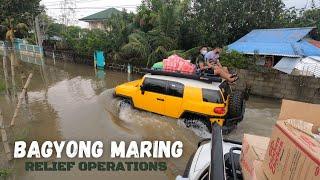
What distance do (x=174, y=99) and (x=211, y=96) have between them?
42.8 inches

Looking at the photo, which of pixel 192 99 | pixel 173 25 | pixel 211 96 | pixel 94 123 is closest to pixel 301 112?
pixel 211 96

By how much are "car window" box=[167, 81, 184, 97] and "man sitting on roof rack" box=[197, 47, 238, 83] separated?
3.65 feet

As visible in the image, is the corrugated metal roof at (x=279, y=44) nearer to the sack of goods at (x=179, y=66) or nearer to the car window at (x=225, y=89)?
the sack of goods at (x=179, y=66)

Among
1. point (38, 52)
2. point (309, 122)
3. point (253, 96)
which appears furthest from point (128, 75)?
point (309, 122)

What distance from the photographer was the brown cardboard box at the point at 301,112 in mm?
2363

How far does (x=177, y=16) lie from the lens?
714 inches

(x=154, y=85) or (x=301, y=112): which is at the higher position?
(x=301, y=112)

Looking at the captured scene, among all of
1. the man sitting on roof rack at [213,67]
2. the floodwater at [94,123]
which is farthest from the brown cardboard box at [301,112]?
the man sitting on roof rack at [213,67]

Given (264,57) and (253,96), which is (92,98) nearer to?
(253,96)

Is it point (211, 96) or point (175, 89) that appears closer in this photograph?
point (211, 96)

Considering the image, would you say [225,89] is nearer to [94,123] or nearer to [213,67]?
[213,67]

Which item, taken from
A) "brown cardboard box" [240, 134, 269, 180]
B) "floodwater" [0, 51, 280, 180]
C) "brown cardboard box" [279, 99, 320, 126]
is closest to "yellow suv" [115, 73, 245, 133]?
"floodwater" [0, 51, 280, 180]

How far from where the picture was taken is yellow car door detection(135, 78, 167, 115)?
354 inches

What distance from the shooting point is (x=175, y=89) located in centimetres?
870
